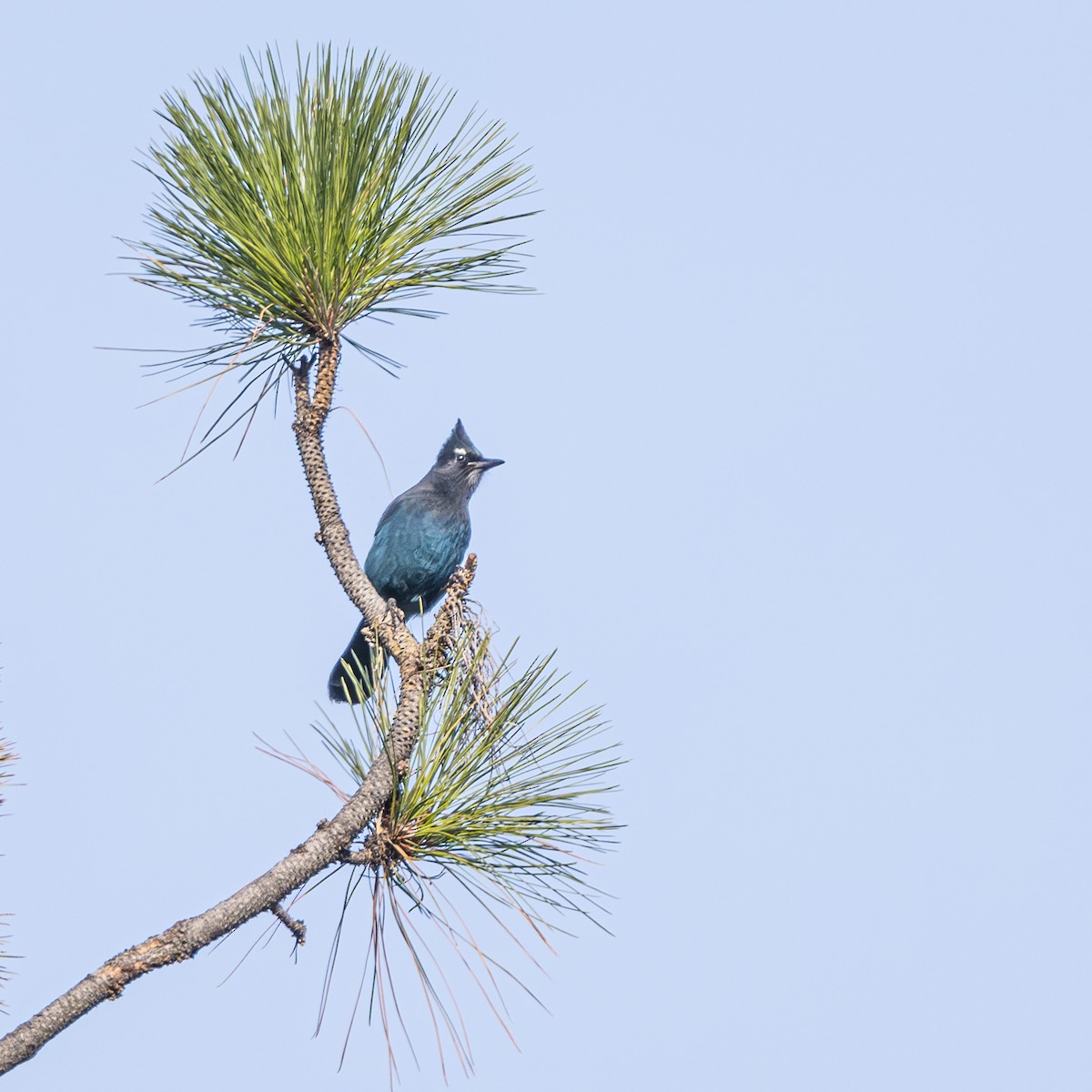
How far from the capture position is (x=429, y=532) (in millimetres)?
6207

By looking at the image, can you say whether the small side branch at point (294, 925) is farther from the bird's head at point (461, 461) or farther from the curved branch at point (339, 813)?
the bird's head at point (461, 461)

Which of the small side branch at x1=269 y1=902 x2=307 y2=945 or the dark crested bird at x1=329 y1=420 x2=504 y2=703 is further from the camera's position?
the dark crested bird at x1=329 y1=420 x2=504 y2=703

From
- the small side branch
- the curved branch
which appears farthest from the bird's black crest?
the small side branch

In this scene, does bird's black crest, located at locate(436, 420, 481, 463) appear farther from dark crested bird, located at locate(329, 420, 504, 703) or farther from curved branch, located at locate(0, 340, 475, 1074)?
curved branch, located at locate(0, 340, 475, 1074)

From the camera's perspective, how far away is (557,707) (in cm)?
318

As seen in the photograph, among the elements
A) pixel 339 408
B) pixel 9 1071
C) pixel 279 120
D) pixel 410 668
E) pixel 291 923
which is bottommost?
pixel 9 1071

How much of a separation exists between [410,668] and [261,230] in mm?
1196

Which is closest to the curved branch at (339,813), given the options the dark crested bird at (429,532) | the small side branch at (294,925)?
the small side branch at (294,925)

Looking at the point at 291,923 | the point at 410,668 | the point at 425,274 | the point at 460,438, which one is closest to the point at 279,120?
the point at 425,274

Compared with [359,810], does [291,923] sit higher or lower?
A: lower

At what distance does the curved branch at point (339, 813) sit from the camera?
93.4 inches

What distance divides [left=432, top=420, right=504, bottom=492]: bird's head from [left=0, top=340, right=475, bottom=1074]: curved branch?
2.75 metres

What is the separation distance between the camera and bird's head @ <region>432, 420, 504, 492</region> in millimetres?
6359

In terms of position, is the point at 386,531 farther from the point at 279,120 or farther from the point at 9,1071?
the point at 9,1071
